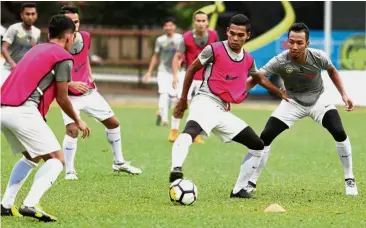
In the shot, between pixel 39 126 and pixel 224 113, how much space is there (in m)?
2.31

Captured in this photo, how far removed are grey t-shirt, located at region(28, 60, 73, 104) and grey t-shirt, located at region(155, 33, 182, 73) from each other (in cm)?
1183

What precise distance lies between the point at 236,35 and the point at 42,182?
272 cm

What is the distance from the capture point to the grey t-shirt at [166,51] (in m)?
20.6

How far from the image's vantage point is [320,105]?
10844mm

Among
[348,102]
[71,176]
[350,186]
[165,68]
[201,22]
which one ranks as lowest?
[165,68]

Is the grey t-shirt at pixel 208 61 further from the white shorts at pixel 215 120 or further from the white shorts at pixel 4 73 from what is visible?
the white shorts at pixel 4 73

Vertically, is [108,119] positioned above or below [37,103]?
below

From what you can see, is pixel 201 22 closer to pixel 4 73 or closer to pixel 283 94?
pixel 4 73

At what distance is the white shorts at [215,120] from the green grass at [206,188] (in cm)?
71

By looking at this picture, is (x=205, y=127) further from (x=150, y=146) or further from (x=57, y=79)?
(x=150, y=146)

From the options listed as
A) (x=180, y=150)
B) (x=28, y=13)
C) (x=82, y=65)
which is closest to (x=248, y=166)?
(x=180, y=150)

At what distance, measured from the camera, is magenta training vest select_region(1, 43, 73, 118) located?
8570mm

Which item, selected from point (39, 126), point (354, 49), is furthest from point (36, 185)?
point (354, 49)

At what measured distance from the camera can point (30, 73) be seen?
857cm
